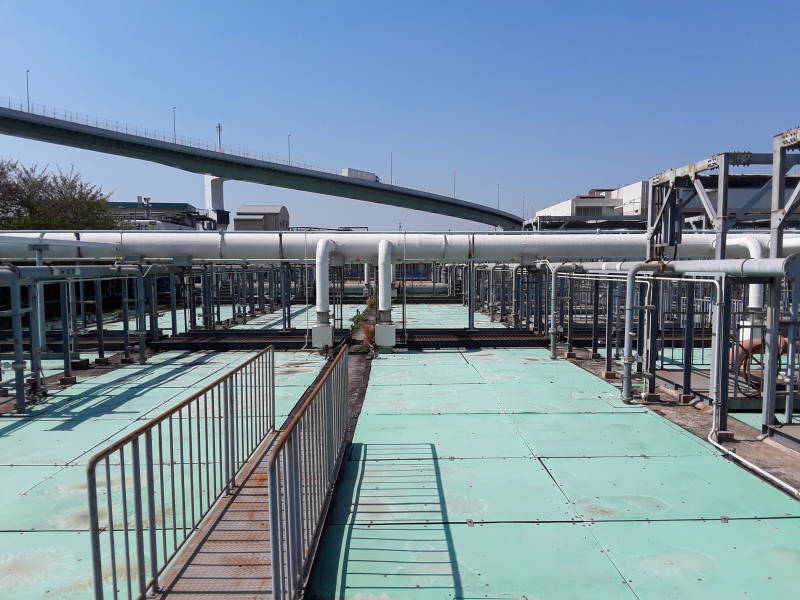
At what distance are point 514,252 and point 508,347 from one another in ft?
8.28

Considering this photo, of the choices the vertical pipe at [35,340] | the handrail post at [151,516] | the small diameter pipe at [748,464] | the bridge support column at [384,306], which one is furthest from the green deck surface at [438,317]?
the handrail post at [151,516]

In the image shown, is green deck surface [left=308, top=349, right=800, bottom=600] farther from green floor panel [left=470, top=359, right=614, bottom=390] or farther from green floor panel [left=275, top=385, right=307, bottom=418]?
green floor panel [left=470, top=359, right=614, bottom=390]

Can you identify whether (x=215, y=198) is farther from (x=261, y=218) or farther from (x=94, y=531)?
(x=94, y=531)

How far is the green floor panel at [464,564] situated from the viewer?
3842 mm

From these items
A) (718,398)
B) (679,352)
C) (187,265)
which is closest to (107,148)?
(187,265)

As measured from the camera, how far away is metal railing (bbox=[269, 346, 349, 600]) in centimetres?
304

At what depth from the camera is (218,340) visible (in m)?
14.6

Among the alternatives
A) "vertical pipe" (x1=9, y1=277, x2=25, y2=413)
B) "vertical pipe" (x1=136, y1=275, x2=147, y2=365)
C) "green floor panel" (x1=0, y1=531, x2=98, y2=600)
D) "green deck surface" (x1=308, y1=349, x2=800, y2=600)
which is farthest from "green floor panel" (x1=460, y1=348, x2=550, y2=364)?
"green floor panel" (x1=0, y1=531, x2=98, y2=600)

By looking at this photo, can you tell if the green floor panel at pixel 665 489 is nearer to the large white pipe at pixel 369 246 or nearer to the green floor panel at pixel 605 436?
the green floor panel at pixel 605 436

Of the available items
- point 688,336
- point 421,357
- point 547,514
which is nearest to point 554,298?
point 421,357

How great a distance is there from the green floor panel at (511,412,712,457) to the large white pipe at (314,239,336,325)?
20.1ft

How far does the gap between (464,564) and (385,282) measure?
927 centimetres

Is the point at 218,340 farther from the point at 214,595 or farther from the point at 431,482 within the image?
the point at 214,595

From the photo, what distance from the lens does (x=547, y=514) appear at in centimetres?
496
